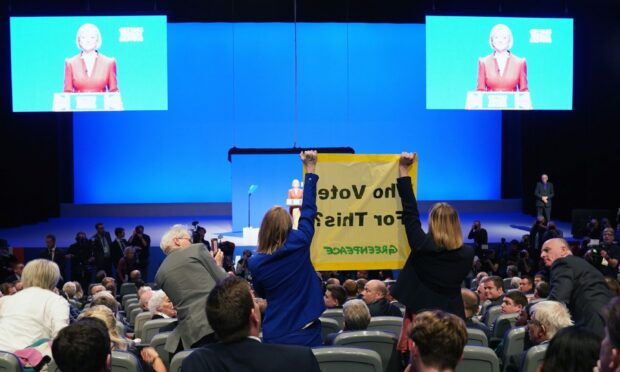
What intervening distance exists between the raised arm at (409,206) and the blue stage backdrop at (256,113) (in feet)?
51.9

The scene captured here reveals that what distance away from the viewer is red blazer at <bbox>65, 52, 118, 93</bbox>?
14156 millimetres

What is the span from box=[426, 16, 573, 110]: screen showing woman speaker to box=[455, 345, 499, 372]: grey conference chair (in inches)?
447

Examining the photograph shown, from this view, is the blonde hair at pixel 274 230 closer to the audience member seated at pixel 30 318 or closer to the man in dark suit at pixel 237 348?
the audience member seated at pixel 30 318

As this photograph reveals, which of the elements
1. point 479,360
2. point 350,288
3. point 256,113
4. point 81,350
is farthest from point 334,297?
point 256,113

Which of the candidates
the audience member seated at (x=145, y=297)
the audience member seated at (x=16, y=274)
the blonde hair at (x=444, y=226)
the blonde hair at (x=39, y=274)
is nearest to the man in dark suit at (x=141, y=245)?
the audience member seated at (x=16, y=274)

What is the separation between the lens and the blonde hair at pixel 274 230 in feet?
12.6

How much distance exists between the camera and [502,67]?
14.6 m

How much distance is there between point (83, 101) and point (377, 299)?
9720 mm

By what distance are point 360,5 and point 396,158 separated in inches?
603

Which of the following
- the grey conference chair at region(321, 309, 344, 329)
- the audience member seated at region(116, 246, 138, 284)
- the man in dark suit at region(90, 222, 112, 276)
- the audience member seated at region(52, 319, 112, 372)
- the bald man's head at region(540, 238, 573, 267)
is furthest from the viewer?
the man in dark suit at region(90, 222, 112, 276)

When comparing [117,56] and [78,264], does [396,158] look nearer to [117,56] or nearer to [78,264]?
[78,264]

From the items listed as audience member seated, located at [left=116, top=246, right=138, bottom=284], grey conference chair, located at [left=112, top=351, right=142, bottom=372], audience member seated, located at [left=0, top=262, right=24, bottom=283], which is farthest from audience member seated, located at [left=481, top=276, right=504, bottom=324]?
audience member seated, located at [left=116, top=246, right=138, bottom=284]

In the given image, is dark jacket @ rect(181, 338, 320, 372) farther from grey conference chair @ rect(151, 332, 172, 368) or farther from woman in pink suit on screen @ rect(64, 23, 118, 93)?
woman in pink suit on screen @ rect(64, 23, 118, 93)

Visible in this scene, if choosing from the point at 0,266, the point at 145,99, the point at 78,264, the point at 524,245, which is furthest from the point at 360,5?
the point at 0,266
